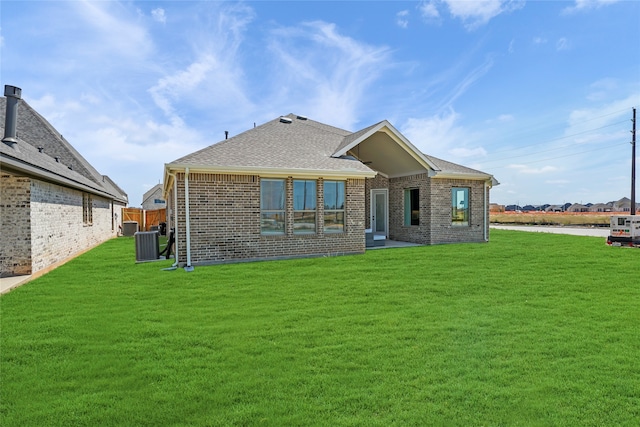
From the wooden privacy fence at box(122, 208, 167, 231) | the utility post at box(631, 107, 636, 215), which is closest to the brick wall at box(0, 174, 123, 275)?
the wooden privacy fence at box(122, 208, 167, 231)

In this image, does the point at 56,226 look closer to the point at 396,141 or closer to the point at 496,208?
the point at 396,141

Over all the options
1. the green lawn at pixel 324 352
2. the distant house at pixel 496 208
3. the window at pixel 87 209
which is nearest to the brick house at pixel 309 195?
the green lawn at pixel 324 352

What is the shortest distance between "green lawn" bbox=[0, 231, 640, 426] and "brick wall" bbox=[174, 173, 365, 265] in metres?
2.36

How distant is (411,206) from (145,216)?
2338cm

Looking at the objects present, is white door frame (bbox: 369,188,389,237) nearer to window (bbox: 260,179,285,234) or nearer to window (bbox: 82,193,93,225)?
window (bbox: 260,179,285,234)

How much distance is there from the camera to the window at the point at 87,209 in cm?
1494

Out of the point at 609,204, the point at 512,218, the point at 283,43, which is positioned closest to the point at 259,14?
the point at 283,43

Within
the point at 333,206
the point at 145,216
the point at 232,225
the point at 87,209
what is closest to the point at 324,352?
the point at 232,225

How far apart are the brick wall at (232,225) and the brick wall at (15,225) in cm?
381

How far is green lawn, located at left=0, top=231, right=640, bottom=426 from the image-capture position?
2.84m

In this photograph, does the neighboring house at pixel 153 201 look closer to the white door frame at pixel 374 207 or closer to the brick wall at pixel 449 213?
the white door frame at pixel 374 207

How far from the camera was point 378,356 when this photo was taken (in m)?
3.83

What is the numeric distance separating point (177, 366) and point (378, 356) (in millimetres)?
2276

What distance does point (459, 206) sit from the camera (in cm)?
1513
